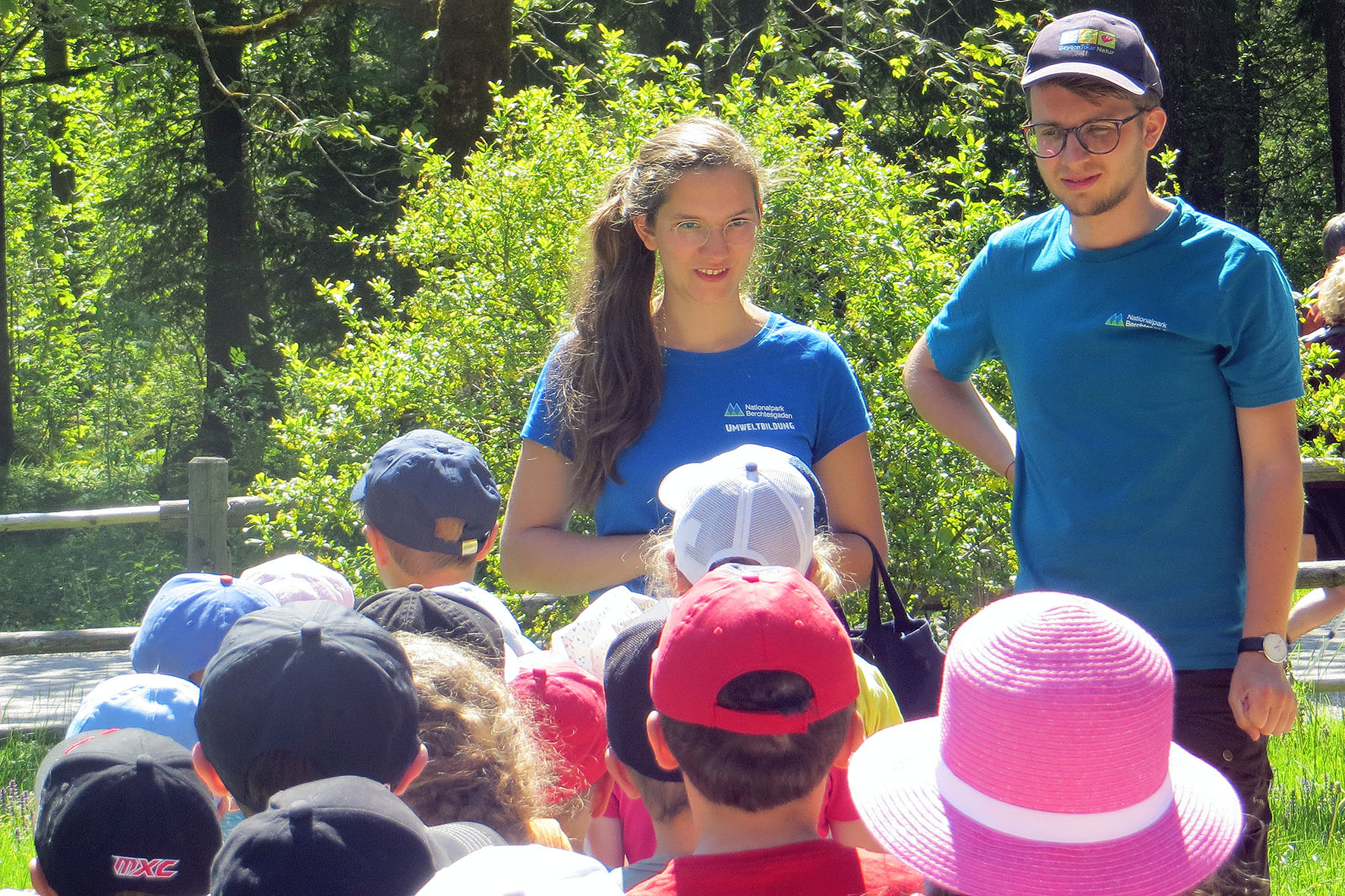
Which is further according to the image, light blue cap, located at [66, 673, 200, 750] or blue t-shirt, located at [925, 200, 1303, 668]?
blue t-shirt, located at [925, 200, 1303, 668]

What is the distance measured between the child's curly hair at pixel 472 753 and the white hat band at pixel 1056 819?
0.70 m

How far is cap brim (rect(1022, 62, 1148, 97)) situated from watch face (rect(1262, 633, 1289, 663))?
3.33ft

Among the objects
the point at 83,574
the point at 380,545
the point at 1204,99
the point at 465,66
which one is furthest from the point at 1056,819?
the point at 1204,99

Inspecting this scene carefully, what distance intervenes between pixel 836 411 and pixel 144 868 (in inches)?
65.4

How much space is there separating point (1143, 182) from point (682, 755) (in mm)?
1486

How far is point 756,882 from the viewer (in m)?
1.51

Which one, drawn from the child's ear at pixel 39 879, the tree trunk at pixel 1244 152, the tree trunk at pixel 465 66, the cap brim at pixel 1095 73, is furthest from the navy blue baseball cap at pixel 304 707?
the tree trunk at pixel 1244 152

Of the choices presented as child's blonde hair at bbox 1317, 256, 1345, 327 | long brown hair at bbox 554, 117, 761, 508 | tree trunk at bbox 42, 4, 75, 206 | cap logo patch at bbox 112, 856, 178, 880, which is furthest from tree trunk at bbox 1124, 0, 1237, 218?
cap logo patch at bbox 112, 856, 178, 880

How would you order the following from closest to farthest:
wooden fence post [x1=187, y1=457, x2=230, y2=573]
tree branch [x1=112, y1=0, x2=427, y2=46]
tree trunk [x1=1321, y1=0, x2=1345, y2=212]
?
wooden fence post [x1=187, y1=457, x2=230, y2=573], tree branch [x1=112, y1=0, x2=427, y2=46], tree trunk [x1=1321, y1=0, x2=1345, y2=212]

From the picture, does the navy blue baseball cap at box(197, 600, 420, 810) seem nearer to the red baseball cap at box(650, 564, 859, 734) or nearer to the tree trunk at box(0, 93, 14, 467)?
the red baseball cap at box(650, 564, 859, 734)

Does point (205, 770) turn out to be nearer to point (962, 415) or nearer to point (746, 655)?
point (746, 655)

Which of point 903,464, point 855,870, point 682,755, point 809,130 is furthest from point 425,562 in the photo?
point 809,130

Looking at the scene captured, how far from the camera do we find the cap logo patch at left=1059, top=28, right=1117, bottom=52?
2.35m

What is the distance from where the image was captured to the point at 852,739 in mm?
1746
